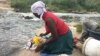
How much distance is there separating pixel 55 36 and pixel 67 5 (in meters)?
12.6

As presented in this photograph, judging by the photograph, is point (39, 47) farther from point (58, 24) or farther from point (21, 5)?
point (21, 5)

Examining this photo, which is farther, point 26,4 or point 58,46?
point 26,4

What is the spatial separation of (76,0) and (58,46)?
12.9 meters

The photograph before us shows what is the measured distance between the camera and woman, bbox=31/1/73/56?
19.2 feet

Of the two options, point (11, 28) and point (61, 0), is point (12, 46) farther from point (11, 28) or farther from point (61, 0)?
point (61, 0)

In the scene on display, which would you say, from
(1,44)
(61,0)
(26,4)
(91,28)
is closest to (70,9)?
(61,0)

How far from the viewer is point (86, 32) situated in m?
6.66

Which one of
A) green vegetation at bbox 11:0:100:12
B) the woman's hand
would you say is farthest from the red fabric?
green vegetation at bbox 11:0:100:12

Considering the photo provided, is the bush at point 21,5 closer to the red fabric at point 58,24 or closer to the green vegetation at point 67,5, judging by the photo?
the green vegetation at point 67,5

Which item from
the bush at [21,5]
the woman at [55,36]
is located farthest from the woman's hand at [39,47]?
the bush at [21,5]

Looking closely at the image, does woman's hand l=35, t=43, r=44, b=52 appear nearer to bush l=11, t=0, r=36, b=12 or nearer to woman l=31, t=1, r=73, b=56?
woman l=31, t=1, r=73, b=56

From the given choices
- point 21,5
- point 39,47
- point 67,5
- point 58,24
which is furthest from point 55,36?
point 67,5

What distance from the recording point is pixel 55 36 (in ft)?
19.1

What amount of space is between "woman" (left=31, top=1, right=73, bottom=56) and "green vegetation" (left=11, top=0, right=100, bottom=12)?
439 inches
